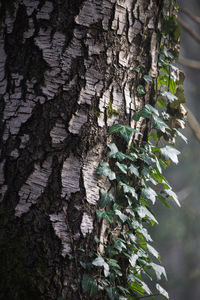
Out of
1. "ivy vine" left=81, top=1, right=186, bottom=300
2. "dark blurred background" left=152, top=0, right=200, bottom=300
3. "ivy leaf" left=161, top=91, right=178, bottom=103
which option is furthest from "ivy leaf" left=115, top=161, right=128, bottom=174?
"dark blurred background" left=152, top=0, right=200, bottom=300

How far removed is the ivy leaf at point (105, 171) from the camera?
1.23m

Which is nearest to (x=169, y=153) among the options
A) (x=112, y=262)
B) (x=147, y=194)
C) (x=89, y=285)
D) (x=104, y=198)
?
(x=147, y=194)

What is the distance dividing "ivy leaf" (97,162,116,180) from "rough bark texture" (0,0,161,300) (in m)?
0.02

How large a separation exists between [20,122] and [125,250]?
65 centimetres

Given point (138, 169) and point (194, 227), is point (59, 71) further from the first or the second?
point (194, 227)

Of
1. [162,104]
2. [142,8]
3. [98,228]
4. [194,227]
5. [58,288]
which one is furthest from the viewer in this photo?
[194,227]

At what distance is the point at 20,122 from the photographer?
119 centimetres

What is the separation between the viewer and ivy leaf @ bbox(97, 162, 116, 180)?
1.23 meters

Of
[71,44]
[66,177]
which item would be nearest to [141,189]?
[66,177]

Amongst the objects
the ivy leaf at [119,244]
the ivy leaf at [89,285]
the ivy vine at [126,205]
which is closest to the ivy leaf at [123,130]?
the ivy vine at [126,205]

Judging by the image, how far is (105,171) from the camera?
124 cm

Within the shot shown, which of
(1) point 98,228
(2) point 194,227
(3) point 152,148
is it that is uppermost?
(3) point 152,148

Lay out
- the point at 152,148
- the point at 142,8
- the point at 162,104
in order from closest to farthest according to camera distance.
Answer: the point at 142,8
the point at 152,148
the point at 162,104

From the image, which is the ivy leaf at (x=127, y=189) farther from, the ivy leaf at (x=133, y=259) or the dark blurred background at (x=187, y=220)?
the dark blurred background at (x=187, y=220)
